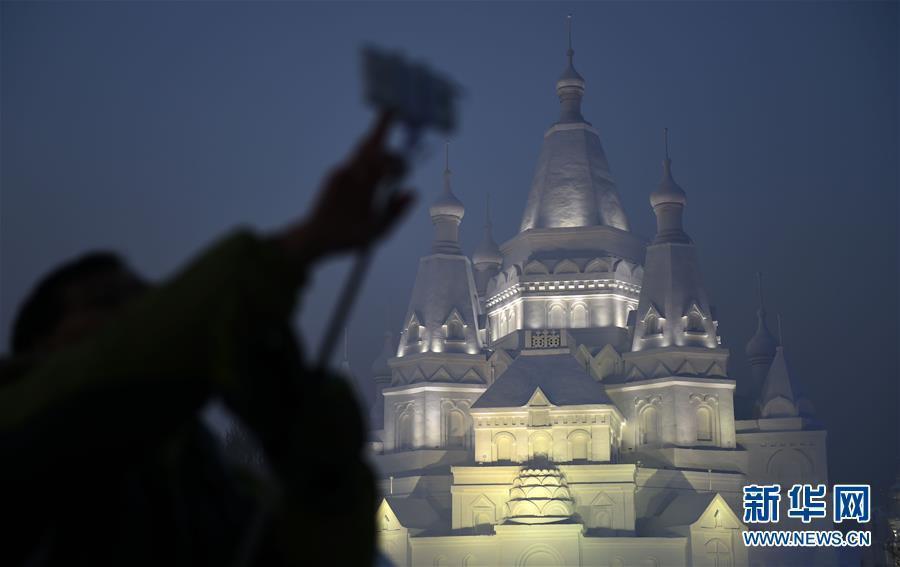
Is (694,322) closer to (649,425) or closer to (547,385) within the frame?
(649,425)

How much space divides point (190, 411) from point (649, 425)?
4853 cm

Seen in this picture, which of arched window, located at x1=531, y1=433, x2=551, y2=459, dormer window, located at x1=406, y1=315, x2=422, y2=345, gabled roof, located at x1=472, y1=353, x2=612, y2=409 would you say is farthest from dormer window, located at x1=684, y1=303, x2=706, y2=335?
dormer window, located at x1=406, y1=315, x2=422, y2=345

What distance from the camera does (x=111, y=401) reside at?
1.75 metres

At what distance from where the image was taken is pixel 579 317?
53250 mm

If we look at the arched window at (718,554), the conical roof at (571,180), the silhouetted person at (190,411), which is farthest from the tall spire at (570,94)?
the silhouetted person at (190,411)

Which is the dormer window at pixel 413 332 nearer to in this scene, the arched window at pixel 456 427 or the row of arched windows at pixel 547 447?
the arched window at pixel 456 427

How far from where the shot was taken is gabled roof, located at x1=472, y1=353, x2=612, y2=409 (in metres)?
46.4

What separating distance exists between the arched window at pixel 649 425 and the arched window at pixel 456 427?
6.91 meters

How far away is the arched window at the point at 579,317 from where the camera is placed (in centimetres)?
5312

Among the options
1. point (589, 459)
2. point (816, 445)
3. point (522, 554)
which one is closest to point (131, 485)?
point (522, 554)

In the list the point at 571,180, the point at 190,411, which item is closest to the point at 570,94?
the point at 571,180

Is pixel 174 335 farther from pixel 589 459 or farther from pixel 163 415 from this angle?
pixel 589 459

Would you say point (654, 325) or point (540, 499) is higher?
point (654, 325)

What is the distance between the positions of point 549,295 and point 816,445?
11.5 metres
